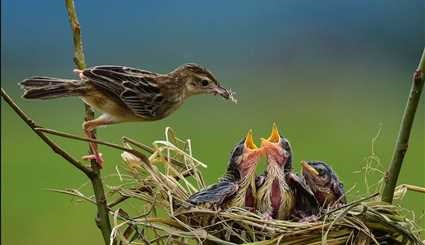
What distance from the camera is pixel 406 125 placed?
768 millimetres

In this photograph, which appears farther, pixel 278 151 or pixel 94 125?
pixel 278 151

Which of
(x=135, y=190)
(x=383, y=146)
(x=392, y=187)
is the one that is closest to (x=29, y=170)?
(x=383, y=146)

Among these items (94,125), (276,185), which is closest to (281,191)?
(276,185)

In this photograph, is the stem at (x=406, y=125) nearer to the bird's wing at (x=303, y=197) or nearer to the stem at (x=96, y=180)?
the bird's wing at (x=303, y=197)

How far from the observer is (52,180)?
2088mm

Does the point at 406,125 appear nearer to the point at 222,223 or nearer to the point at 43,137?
the point at 222,223

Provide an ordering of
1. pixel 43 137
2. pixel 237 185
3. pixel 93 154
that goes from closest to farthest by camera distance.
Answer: pixel 43 137 → pixel 93 154 → pixel 237 185

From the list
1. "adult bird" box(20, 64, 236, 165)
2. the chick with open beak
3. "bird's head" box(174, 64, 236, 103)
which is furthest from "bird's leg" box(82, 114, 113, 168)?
the chick with open beak

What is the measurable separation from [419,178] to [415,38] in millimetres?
326

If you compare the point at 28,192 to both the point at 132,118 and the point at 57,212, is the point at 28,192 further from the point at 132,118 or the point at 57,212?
the point at 132,118

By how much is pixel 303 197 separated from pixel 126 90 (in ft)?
0.82

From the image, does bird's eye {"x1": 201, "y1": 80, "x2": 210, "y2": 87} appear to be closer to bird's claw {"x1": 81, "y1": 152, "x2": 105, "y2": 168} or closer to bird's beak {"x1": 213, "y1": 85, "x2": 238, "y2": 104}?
bird's beak {"x1": 213, "y1": 85, "x2": 238, "y2": 104}

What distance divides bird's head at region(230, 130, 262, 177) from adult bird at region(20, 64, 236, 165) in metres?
0.11

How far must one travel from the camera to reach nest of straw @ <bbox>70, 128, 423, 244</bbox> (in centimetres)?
85
